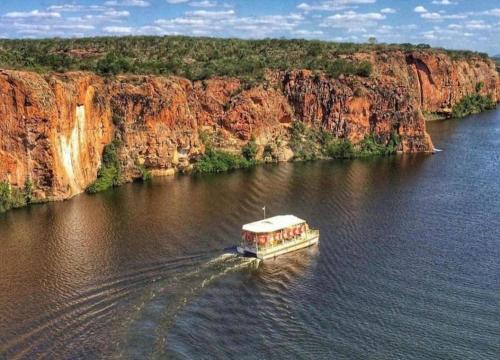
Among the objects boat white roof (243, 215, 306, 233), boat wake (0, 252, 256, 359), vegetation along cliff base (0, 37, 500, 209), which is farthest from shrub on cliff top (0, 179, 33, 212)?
boat white roof (243, 215, 306, 233)

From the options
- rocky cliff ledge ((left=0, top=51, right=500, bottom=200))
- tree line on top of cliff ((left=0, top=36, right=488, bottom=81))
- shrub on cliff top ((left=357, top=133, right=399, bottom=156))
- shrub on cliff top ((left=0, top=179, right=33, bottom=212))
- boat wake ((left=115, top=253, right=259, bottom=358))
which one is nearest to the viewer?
boat wake ((left=115, top=253, right=259, bottom=358))

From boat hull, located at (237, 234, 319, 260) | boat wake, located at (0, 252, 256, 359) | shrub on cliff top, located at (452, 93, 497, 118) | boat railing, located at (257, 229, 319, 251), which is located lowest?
boat wake, located at (0, 252, 256, 359)

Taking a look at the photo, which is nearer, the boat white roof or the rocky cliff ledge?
the boat white roof

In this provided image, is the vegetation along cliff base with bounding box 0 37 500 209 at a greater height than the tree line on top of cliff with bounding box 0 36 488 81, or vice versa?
the tree line on top of cliff with bounding box 0 36 488 81

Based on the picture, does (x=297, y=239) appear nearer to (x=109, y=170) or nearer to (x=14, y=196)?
(x=109, y=170)

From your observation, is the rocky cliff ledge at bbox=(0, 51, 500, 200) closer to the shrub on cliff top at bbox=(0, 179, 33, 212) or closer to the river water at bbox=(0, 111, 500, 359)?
the shrub on cliff top at bbox=(0, 179, 33, 212)

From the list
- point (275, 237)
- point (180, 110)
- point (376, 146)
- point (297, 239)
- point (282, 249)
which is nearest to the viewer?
point (275, 237)

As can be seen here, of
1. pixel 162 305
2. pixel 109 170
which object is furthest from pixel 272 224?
pixel 109 170
